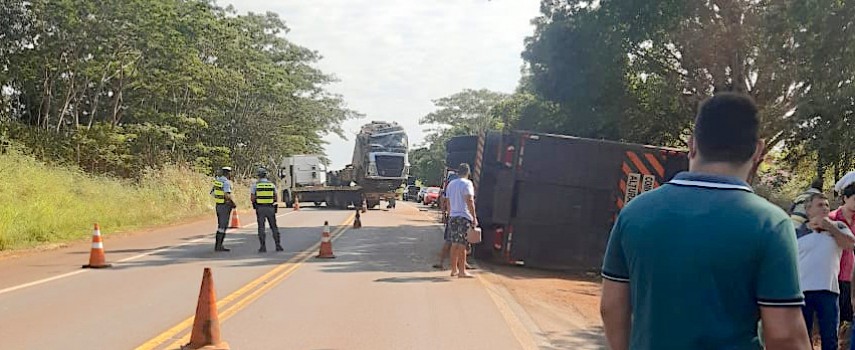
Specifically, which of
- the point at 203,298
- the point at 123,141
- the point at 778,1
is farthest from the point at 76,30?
the point at 203,298

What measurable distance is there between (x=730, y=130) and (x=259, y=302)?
828cm

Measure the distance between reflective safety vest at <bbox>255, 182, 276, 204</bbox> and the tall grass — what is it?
5499 millimetres

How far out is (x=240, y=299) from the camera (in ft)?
34.2

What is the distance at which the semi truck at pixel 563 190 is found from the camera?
1386 cm

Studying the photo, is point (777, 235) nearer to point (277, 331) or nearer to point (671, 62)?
point (277, 331)

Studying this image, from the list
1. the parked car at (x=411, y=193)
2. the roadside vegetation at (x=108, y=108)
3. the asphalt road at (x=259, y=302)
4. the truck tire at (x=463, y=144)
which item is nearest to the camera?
the asphalt road at (x=259, y=302)

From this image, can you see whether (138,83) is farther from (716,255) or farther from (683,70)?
(716,255)

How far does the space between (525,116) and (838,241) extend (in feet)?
84.8

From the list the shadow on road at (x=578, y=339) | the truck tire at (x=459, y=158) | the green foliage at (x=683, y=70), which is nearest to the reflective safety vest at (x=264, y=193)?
the truck tire at (x=459, y=158)

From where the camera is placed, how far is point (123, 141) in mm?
34562

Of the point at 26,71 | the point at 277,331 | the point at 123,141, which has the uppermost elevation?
the point at 26,71

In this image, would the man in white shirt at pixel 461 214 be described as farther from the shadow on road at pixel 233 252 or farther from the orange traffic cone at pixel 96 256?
the orange traffic cone at pixel 96 256

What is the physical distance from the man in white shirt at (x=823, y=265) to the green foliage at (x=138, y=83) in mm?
28314

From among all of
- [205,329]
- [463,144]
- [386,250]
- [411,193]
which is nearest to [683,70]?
[463,144]
